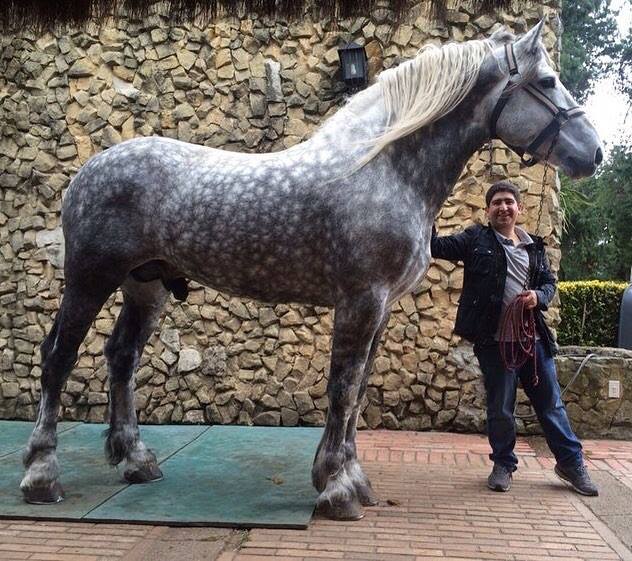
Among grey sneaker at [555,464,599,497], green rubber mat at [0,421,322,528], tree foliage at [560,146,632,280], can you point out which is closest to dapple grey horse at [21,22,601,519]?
green rubber mat at [0,421,322,528]

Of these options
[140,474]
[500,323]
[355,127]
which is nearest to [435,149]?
[355,127]

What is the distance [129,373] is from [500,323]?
207 cm

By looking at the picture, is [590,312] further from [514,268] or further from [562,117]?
[562,117]

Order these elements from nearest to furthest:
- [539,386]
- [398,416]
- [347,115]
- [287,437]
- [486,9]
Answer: [486,9] → [347,115] → [539,386] → [287,437] → [398,416]

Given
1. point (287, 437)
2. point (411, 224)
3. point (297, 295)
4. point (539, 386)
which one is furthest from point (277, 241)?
point (287, 437)

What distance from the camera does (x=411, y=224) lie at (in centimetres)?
295

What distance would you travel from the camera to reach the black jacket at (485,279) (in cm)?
363

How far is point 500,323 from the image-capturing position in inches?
143

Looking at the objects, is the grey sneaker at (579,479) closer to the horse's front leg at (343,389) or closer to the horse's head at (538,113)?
the horse's front leg at (343,389)

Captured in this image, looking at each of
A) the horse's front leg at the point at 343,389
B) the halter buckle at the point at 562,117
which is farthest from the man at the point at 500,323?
the horse's front leg at the point at 343,389

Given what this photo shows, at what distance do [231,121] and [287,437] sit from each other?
2.57 m

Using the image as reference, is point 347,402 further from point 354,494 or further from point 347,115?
point 347,115

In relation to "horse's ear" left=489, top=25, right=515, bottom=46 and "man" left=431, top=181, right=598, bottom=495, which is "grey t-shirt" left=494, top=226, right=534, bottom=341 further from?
"horse's ear" left=489, top=25, right=515, bottom=46

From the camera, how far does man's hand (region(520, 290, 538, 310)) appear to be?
3.52 metres
